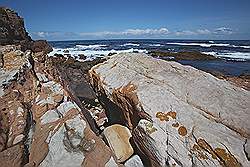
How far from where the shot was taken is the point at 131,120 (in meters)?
6.13

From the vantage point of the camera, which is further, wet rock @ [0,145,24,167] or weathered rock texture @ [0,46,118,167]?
weathered rock texture @ [0,46,118,167]

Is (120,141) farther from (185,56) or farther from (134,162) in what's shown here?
(185,56)

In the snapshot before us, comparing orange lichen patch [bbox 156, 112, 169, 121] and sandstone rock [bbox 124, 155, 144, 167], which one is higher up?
orange lichen patch [bbox 156, 112, 169, 121]

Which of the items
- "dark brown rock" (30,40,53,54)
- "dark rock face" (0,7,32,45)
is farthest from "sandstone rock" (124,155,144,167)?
"dark brown rock" (30,40,53,54)

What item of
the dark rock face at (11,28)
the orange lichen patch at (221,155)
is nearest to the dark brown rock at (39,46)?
the dark rock face at (11,28)

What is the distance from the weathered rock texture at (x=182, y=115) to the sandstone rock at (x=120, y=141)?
234 millimetres

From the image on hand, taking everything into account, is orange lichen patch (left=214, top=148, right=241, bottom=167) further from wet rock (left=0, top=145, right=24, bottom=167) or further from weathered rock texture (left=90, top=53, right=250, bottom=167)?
wet rock (left=0, top=145, right=24, bottom=167)

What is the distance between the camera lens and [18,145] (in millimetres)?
5125

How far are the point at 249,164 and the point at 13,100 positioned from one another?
4.80m

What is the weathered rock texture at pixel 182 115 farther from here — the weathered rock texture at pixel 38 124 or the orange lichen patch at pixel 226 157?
the weathered rock texture at pixel 38 124

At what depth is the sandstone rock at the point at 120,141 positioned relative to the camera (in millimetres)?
5667

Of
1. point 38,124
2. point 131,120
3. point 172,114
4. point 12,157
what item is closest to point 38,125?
point 38,124

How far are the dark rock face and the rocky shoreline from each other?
9979 mm

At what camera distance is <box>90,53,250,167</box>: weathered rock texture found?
454cm
